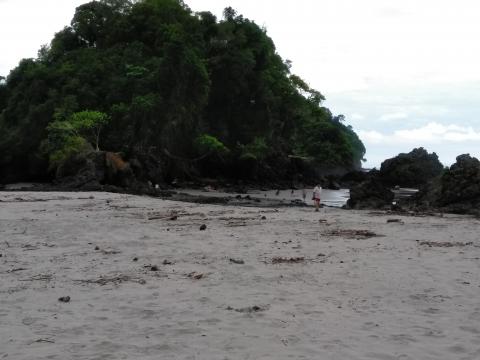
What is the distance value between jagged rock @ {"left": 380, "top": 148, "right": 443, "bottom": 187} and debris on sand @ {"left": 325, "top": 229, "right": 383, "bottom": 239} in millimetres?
41927

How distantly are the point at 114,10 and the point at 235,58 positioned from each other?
59.2 feet

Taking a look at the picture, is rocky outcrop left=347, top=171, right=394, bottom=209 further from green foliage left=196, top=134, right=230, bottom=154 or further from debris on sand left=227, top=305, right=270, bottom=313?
green foliage left=196, top=134, right=230, bottom=154

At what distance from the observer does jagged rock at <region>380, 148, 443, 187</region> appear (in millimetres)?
52475

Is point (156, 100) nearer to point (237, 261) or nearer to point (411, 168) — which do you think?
point (411, 168)

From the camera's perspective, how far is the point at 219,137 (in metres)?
52.2

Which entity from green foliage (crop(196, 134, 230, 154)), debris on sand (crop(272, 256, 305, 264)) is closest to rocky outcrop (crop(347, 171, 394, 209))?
debris on sand (crop(272, 256, 305, 264))

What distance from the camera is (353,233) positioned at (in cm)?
1251

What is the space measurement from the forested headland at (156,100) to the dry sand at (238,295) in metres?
27.4

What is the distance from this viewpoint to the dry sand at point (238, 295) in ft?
15.6

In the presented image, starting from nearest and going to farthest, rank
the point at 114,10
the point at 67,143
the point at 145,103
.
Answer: the point at 67,143 → the point at 145,103 → the point at 114,10

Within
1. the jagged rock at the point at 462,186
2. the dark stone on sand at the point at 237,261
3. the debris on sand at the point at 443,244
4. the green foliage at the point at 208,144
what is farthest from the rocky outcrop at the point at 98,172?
the dark stone on sand at the point at 237,261

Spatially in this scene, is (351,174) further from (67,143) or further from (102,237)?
(102,237)

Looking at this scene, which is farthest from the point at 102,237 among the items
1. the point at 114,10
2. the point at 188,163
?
the point at 114,10

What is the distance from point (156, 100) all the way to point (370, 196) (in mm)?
25322
